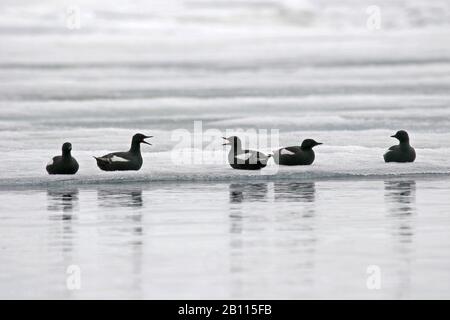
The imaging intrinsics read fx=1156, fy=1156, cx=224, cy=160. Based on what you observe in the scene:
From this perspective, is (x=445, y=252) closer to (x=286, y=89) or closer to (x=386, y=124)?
(x=386, y=124)

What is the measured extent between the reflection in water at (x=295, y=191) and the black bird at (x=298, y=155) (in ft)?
8.45

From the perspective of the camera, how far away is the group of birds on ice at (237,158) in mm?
20969

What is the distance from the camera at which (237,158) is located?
71.6ft

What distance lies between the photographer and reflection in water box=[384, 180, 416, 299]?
33.0ft

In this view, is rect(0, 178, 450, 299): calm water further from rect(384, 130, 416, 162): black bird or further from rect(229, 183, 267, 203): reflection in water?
rect(384, 130, 416, 162): black bird

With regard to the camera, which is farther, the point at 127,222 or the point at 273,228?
the point at 127,222

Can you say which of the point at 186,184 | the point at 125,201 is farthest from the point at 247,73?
the point at 125,201

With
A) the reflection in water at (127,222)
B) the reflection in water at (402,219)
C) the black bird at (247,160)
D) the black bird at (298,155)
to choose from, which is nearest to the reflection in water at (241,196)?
the reflection in water at (127,222)

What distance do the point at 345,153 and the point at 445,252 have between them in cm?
1302

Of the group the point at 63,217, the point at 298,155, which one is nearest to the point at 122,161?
the point at 298,155

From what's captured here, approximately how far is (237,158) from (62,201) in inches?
220

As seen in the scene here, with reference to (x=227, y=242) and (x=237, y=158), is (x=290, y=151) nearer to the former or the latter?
(x=237, y=158)

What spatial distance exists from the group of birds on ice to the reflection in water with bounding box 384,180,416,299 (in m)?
2.83

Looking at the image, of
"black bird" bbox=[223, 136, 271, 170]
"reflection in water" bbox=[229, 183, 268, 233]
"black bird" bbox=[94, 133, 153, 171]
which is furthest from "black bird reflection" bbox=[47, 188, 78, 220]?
"black bird" bbox=[223, 136, 271, 170]
